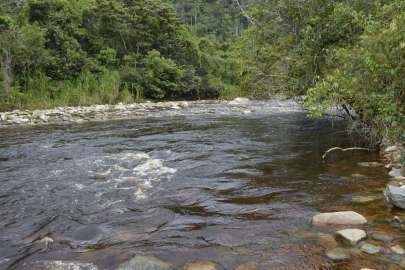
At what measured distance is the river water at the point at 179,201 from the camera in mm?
2453

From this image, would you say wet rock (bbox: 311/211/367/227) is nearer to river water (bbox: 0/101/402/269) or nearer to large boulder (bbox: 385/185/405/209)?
river water (bbox: 0/101/402/269)

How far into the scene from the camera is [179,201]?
3.60 m

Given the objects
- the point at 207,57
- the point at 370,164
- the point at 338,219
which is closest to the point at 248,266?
the point at 338,219

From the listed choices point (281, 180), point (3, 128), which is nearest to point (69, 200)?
point (281, 180)

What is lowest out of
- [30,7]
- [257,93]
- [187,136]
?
[187,136]

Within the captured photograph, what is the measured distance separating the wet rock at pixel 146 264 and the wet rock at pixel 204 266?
0.48 feet

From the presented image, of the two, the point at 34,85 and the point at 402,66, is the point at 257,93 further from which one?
the point at 34,85

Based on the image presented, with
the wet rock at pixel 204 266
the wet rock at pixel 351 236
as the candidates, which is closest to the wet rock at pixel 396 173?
the wet rock at pixel 351 236

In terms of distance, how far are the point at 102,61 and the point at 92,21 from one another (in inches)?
126

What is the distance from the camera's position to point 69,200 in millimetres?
3611

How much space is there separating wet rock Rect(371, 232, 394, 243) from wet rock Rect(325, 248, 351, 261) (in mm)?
397

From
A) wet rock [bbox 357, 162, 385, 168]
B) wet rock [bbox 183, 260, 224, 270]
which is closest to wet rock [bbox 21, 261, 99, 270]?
wet rock [bbox 183, 260, 224, 270]

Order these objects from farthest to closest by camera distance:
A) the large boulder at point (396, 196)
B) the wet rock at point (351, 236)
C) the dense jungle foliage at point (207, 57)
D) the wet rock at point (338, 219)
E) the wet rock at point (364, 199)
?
the dense jungle foliage at point (207, 57) < the wet rock at point (364, 199) < the large boulder at point (396, 196) < the wet rock at point (338, 219) < the wet rock at point (351, 236)

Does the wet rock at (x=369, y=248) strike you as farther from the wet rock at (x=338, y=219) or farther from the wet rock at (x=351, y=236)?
the wet rock at (x=338, y=219)
